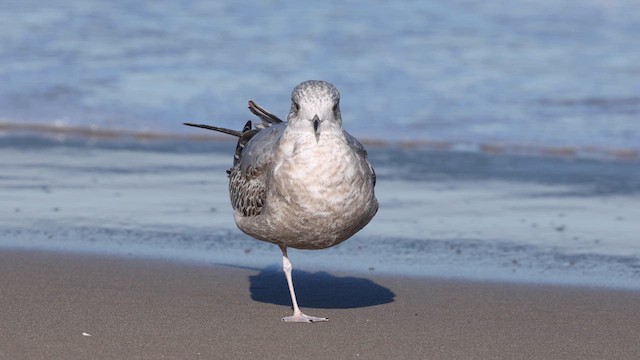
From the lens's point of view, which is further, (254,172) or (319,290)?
(319,290)

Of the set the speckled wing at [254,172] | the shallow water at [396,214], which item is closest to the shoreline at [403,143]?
the shallow water at [396,214]

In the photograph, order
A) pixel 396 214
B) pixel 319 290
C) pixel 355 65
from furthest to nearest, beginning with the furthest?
pixel 355 65
pixel 396 214
pixel 319 290

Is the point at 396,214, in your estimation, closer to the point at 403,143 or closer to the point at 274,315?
the point at 274,315

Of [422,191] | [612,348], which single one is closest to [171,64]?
[422,191]

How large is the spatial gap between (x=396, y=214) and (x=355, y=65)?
7428mm

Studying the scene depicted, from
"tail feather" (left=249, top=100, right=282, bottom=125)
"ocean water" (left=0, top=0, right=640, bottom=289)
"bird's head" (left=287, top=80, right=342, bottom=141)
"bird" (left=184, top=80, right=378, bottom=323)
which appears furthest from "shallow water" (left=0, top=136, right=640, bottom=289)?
"bird's head" (left=287, top=80, right=342, bottom=141)

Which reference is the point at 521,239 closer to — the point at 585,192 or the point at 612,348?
the point at 585,192

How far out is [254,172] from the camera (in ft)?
20.7

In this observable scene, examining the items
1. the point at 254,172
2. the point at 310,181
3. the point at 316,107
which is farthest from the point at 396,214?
the point at 316,107

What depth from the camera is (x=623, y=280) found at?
7.09 m

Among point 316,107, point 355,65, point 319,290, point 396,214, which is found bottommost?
point 319,290

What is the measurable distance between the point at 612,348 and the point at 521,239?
7.98 ft

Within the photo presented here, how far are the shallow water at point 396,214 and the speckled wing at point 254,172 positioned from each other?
1.00 metres

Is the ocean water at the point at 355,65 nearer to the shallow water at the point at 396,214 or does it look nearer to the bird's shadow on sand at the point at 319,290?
the shallow water at the point at 396,214
